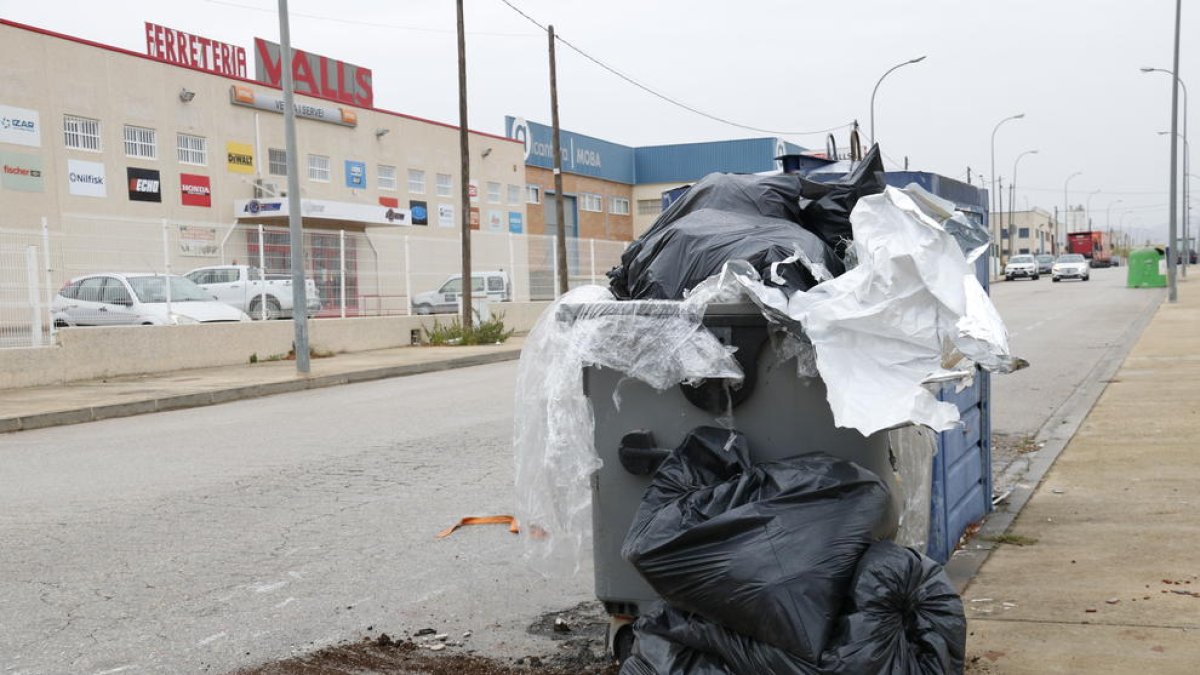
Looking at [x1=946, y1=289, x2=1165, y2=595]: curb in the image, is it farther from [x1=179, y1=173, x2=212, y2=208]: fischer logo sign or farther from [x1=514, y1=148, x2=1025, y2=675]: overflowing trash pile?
[x1=179, y1=173, x2=212, y2=208]: fischer logo sign

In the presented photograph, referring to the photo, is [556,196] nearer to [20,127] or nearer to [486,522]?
[20,127]

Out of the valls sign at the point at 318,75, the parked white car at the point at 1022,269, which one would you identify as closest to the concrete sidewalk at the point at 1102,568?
the valls sign at the point at 318,75

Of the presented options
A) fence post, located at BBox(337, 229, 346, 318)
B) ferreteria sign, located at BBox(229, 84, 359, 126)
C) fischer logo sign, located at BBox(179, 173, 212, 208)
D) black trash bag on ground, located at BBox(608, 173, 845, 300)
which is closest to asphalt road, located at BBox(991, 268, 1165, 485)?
black trash bag on ground, located at BBox(608, 173, 845, 300)

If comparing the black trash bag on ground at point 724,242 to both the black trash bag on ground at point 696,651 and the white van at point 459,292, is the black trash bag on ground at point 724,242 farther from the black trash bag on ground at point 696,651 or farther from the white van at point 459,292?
the white van at point 459,292

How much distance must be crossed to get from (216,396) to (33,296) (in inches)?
119

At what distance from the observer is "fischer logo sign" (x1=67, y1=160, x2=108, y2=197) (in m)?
28.9

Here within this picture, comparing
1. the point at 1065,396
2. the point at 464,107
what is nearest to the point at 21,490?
the point at 1065,396

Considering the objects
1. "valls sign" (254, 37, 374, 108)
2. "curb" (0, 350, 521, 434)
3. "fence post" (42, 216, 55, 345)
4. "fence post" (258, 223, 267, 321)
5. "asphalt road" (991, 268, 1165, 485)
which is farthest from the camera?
"valls sign" (254, 37, 374, 108)

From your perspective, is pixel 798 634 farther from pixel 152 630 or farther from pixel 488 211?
pixel 488 211

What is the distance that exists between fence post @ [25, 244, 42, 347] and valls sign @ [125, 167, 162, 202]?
16.9 m

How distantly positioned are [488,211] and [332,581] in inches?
1655

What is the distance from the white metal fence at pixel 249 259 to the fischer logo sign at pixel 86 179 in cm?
113

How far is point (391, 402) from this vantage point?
1296 centimetres

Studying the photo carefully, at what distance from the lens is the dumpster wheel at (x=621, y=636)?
12.2 ft
